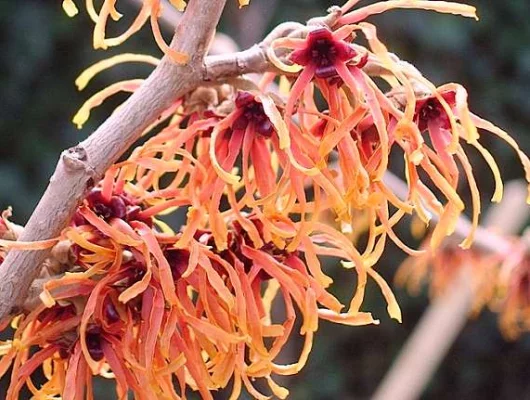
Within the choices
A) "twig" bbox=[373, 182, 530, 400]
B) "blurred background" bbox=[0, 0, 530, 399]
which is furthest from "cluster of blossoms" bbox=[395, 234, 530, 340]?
"blurred background" bbox=[0, 0, 530, 399]

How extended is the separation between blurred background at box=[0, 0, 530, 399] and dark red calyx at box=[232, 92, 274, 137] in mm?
1287

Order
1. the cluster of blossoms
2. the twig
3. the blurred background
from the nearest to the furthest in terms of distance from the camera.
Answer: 1. the cluster of blossoms
2. the twig
3. the blurred background

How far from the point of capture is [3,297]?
1.47 feet

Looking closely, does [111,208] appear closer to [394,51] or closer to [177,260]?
[177,260]

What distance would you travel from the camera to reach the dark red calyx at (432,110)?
18.1 inches

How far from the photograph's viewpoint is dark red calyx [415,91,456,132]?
0.46 meters

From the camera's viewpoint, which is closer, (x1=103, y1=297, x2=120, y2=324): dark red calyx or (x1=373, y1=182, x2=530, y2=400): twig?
(x1=103, y1=297, x2=120, y2=324): dark red calyx

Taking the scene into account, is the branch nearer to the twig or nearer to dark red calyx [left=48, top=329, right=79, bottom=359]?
dark red calyx [left=48, top=329, right=79, bottom=359]

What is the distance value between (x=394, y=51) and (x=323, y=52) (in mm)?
1811

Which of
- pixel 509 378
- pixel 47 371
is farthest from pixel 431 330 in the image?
pixel 509 378

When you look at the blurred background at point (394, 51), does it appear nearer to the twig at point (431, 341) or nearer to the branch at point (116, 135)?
the twig at point (431, 341)

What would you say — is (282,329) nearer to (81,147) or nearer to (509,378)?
(81,147)

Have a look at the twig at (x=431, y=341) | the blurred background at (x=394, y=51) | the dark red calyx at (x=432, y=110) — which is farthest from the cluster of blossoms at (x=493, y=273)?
the blurred background at (x=394, y=51)

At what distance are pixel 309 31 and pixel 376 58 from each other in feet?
0.11
